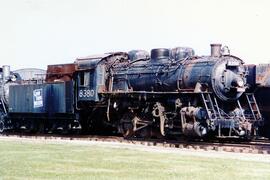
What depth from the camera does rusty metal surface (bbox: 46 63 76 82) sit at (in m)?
26.0

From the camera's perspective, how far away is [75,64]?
25.6m

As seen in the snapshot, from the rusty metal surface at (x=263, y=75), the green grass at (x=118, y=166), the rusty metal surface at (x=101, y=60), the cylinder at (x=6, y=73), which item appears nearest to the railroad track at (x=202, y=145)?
the rusty metal surface at (x=263, y=75)

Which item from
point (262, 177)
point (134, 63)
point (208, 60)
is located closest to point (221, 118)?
point (208, 60)

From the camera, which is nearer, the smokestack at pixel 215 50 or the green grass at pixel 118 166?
the green grass at pixel 118 166

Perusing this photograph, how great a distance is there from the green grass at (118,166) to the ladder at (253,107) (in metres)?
6.54

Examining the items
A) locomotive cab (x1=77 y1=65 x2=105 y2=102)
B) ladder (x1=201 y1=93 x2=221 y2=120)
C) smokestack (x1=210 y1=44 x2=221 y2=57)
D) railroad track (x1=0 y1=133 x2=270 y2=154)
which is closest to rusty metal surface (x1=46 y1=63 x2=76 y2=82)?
locomotive cab (x1=77 y1=65 x2=105 y2=102)

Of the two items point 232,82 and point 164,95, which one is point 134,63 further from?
point 232,82

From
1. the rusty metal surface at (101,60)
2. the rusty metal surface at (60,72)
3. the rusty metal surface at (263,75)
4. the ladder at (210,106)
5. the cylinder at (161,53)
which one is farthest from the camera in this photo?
the rusty metal surface at (60,72)

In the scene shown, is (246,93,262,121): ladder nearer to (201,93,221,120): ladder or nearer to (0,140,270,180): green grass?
(201,93,221,120): ladder

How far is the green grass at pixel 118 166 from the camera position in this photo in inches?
438

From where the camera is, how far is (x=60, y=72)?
2686 centimetres

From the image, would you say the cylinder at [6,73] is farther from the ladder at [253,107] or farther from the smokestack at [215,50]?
the ladder at [253,107]

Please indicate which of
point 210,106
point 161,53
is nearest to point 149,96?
point 161,53

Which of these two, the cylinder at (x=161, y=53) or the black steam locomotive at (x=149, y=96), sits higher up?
the cylinder at (x=161, y=53)
